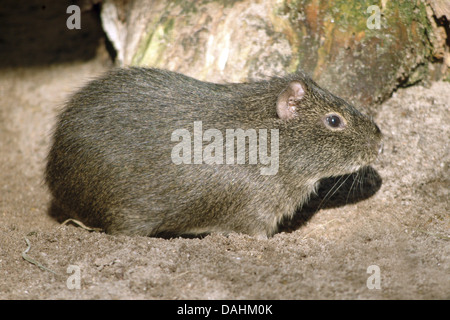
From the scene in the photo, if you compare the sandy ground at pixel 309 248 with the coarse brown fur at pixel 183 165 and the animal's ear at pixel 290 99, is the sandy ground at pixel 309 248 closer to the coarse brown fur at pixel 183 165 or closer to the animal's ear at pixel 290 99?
the coarse brown fur at pixel 183 165

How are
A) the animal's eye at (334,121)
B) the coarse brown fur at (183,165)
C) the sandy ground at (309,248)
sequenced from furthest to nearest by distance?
the animal's eye at (334,121), the coarse brown fur at (183,165), the sandy ground at (309,248)

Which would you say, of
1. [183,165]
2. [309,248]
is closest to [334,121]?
[309,248]

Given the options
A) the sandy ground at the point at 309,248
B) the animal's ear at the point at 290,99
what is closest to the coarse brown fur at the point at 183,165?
the animal's ear at the point at 290,99

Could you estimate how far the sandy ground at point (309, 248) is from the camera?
354cm

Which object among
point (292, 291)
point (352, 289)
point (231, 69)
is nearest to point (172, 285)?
point (292, 291)

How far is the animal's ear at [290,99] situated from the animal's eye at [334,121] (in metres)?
0.32

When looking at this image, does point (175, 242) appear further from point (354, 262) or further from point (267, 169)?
point (354, 262)

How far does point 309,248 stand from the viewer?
14.0 ft

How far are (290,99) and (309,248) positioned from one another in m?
1.39

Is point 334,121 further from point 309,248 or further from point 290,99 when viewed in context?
point 309,248

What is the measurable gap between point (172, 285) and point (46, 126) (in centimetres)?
475

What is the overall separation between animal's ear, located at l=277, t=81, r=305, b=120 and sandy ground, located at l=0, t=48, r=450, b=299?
1.15m

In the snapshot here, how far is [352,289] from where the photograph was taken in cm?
346

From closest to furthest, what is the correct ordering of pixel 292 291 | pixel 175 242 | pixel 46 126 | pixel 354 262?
pixel 292 291
pixel 354 262
pixel 175 242
pixel 46 126
